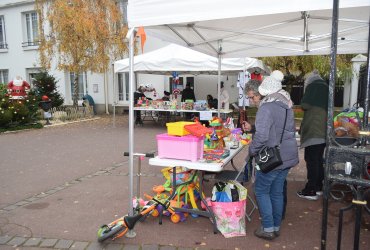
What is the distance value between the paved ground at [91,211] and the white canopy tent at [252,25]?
807 mm

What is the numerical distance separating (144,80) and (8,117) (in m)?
7.56

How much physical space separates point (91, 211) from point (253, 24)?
11.8ft

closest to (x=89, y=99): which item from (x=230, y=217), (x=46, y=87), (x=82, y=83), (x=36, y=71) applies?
(x=82, y=83)

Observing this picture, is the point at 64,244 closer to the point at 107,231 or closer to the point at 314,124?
the point at 107,231

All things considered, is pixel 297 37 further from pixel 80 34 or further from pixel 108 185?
pixel 80 34

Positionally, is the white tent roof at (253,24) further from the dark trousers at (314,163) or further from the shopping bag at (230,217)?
the shopping bag at (230,217)

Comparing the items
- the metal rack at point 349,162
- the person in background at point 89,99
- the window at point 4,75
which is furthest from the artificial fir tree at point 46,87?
the metal rack at point 349,162

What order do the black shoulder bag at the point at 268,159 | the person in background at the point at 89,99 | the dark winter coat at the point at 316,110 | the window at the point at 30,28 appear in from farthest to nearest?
the window at the point at 30,28 < the person in background at the point at 89,99 < the dark winter coat at the point at 316,110 < the black shoulder bag at the point at 268,159

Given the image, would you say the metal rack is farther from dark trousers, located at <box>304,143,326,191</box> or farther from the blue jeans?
dark trousers, located at <box>304,143,326,191</box>

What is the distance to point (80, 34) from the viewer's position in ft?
47.5

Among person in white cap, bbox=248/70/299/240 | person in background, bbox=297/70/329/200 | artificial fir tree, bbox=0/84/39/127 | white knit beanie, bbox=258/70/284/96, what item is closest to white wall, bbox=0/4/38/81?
artificial fir tree, bbox=0/84/39/127

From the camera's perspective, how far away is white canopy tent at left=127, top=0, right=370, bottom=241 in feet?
9.10

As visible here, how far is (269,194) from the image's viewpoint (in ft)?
12.0

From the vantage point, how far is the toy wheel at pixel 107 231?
354cm
